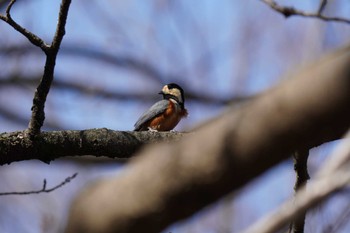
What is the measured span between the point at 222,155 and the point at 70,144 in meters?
2.32

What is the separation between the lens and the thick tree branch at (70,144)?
3.50m

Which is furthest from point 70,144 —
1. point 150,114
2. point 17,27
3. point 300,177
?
point 150,114

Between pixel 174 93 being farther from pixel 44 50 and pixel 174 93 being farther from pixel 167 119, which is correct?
pixel 44 50

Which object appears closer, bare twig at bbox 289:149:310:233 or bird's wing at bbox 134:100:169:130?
bare twig at bbox 289:149:310:233

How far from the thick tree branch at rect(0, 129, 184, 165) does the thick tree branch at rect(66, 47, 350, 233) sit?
82.9 inches

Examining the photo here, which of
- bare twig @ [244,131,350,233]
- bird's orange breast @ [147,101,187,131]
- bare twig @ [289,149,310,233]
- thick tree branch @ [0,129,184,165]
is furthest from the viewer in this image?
bird's orange breast @ [147,101,187,131]

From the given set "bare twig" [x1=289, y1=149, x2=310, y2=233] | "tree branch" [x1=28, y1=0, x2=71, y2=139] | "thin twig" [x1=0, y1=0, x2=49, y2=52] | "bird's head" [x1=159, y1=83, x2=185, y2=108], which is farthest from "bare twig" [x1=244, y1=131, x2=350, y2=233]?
"bird's head" [x1=159, y1=83, x2=185, y2=108]

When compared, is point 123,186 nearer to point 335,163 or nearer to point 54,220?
point 335,163

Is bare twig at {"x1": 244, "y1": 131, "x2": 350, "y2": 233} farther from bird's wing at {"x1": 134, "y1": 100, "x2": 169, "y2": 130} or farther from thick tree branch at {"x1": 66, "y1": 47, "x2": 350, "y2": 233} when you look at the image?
bird's wing at {"x1": 134, "y1": 100, "x2": 169, "y2": 130}

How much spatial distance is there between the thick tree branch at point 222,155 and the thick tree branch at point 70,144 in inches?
82.9

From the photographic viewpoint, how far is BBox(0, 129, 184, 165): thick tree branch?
11.5 ft

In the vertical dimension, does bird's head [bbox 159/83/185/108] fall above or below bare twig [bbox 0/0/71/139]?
above

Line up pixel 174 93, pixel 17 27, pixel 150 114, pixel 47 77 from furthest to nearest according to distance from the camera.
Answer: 1. pixel 174 93
2. pixel 150 114
3. pixel 47 77
4. pixel 17 27

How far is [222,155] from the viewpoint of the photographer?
4.51 feet
